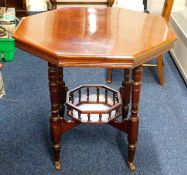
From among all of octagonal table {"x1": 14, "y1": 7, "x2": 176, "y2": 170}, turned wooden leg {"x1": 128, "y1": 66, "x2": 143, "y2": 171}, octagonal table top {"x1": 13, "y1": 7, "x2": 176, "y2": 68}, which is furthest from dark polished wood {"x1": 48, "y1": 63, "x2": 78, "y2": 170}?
turned wooden leg {"x1": 128, "y1": 66, "x2": 143, "y2": 171}

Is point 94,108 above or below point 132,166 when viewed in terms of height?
above

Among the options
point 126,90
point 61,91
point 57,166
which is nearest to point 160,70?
point 126,90

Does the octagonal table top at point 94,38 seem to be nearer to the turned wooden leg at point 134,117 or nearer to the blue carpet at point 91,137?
the turned wooden leg at point 134,117

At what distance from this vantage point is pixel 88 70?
9.39ft

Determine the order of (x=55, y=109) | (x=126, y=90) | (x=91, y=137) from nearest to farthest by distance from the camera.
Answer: (x=55, y=109) → (x=126, y=90) → (x=91, y=137)

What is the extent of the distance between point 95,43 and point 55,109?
1.30ft

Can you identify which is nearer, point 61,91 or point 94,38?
point 94,38

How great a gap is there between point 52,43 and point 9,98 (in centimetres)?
113

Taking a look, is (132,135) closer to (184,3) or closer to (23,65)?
(23,65)

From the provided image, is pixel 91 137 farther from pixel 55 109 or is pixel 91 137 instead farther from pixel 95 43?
pixel 95 43

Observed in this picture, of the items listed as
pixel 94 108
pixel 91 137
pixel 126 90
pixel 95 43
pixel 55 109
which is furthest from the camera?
pixel 91 137

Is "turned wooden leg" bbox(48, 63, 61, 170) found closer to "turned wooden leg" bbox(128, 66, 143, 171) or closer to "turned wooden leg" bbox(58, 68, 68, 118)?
"turned wooden leg" bbox(58, 68, 68, 118)

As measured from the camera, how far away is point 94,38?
1442mm

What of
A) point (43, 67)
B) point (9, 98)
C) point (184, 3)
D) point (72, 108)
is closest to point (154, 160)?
point (72, 108)
